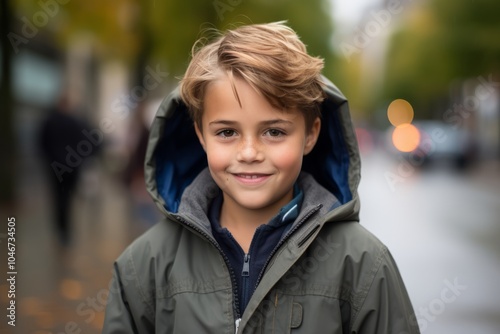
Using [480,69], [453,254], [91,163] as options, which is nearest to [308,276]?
[453,254]

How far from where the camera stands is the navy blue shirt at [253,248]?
2373mm

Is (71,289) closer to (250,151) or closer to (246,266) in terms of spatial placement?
(246,266)

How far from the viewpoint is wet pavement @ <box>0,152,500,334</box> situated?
6.44 meters

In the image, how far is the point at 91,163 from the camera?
46.8 ft

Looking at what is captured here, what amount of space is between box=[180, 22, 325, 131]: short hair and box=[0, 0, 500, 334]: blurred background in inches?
38.7

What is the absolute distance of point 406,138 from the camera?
32812 mm

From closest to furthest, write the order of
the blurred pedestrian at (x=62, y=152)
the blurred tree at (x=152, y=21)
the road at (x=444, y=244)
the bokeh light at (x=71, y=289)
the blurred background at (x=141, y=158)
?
the road at (x=444, y=244) → the bokeh light at (x=71, y=289) → the blurred background at (x=141, y=158) → the blurred pedestrian at (x=62, y=152) → the blurred tree at (x=152, y=21)

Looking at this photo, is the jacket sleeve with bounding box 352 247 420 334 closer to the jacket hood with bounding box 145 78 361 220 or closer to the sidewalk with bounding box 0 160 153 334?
the jacket hood with bounding box 145 78 361 220

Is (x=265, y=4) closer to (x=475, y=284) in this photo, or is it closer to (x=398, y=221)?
(x=398, y=221)

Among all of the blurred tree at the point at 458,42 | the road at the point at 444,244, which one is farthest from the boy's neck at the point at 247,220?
the blurred tree at the point at 458,42

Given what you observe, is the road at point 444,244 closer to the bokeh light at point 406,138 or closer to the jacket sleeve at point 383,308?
the jacket sleeve at point 383,308

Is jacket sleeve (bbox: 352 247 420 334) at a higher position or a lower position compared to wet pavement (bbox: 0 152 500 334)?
higher

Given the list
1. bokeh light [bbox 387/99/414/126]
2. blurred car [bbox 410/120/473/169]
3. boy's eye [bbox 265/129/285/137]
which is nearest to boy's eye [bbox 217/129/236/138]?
boy's eye [bbox 265/129/285/137]

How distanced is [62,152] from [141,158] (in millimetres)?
2265
